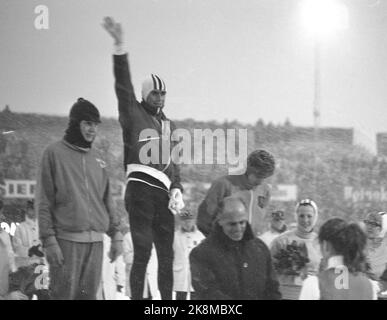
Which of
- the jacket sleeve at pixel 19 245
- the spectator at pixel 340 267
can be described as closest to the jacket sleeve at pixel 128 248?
the jacket sleeve at pixel 19 245

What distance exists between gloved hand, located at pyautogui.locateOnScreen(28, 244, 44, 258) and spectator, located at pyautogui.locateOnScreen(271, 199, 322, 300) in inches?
48.9

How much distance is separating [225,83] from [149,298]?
122 cm

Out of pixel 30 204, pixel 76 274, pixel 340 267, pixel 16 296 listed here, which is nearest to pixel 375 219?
pixel 340 267

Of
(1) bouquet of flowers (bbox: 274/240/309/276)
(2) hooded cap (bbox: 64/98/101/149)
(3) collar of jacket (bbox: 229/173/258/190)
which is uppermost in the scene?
(2) hooded cap (bbox: 64/98/101/149)

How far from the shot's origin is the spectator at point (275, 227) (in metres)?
7.82

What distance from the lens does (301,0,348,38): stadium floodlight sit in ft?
25.6

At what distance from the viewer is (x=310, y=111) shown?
7.84 m

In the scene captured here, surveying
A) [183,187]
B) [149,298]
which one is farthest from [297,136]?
[149,298]

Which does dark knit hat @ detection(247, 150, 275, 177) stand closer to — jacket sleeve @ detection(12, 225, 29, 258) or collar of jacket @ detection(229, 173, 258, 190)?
collar of jacket @ detection(229, 173, 258, 190)

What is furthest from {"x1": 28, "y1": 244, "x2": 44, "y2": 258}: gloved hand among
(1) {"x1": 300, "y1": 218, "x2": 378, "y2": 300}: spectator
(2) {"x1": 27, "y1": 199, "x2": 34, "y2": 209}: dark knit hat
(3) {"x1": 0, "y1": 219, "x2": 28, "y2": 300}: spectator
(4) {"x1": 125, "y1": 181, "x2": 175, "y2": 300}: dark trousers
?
(1) {"x1": 300, "y1": 218, "x2": 378, "y2": 300}: spectator

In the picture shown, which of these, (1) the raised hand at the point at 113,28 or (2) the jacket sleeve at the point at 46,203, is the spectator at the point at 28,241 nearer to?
(2) the jacket sleeve at the point at 46,203
